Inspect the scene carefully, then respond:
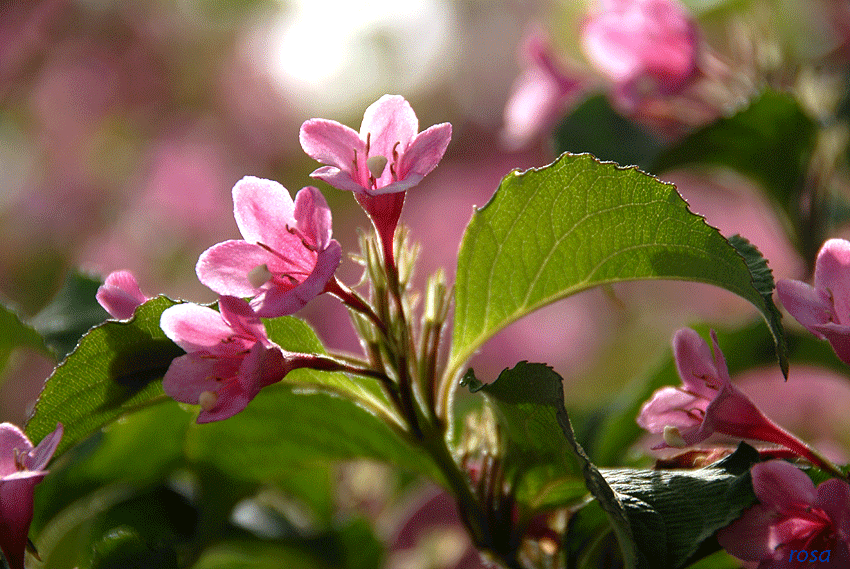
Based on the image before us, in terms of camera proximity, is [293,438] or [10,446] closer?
[10,446]

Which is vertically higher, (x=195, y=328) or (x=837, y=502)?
(x=195, y=328)

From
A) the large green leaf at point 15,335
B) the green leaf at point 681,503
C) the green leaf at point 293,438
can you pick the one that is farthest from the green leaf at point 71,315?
the green leaf at point 681,503

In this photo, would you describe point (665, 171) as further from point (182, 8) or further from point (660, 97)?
point (182, 8)

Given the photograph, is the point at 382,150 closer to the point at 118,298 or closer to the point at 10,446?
the point at 118,298

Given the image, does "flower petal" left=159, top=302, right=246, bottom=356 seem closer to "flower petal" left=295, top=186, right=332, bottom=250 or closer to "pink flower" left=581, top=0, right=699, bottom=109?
"flower petal" left=295, top=186, right=332, bottom=250

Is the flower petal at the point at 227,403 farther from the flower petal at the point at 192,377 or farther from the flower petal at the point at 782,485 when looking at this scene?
the flower petal at the point at 782,485

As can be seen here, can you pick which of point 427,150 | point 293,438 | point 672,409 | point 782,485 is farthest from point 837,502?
point 293,438
